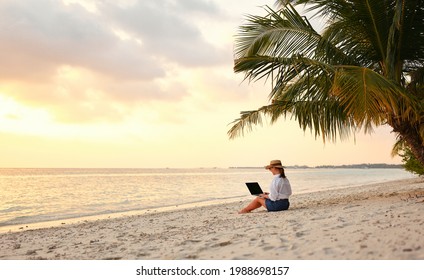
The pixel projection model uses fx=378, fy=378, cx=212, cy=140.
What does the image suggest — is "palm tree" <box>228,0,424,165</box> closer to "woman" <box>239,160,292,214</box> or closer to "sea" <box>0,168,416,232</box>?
"woman" <box>239,160,292,214</box>

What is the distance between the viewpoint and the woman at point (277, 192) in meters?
6.75


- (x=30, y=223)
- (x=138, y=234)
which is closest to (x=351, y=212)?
(x=138, y=234)

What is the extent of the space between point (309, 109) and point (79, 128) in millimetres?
5723

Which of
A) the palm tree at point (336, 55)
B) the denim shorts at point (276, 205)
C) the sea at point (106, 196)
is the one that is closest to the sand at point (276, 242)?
the denim shorts at point (276, 205)

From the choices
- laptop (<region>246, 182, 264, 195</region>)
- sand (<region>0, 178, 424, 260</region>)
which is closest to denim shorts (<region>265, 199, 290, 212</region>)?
laptop (<region>246, 182, 264, 195</region>)

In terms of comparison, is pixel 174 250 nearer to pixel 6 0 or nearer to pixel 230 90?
pixel 230 90

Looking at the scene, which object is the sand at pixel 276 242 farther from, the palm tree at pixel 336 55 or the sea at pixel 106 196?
the sea at pixel 106 196

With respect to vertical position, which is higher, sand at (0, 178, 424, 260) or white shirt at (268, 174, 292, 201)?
white shirt at (268, 174, 292, 201)

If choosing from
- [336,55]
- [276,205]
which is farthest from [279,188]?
[336,55]

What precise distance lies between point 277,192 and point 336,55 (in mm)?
2766

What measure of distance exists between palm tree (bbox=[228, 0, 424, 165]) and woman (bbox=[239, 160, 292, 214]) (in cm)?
119

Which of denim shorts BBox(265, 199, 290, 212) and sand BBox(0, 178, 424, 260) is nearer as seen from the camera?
sand BBox(0, 178, 424, 260)

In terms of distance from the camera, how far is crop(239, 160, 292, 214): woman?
6746 mm

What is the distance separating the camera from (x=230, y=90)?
777 cm
